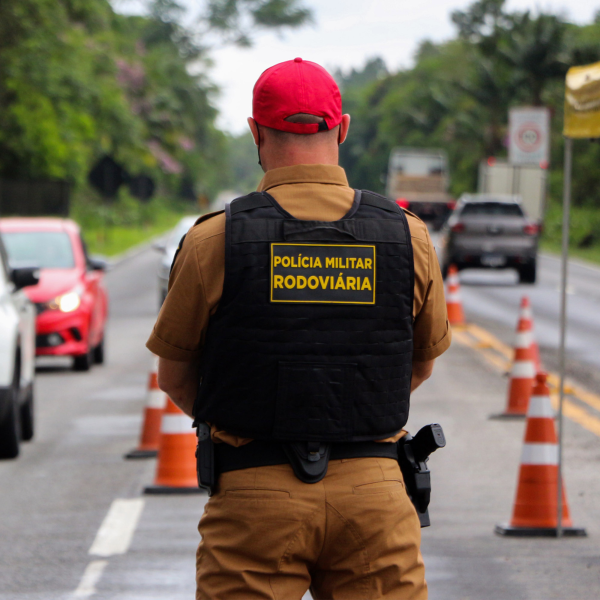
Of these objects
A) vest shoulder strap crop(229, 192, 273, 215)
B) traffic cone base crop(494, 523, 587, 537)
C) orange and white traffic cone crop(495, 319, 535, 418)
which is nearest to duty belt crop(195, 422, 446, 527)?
vest shoulder strap crop(229, 192, 273, 215)

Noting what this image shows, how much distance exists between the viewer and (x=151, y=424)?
28.9 feet

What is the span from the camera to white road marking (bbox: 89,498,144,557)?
20.3 ft

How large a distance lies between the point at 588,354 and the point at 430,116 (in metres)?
63.8

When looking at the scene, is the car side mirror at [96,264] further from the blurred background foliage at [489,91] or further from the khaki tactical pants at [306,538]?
the blurred background foliage at [489,91]

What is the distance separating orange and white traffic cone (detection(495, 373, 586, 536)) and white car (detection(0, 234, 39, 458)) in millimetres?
3480

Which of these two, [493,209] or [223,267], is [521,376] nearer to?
[223,267]

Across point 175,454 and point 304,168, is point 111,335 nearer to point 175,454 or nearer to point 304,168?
point 175,454

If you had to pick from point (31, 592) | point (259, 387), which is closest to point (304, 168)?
point (259, 387)

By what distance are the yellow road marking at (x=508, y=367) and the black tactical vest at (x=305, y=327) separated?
283 inches

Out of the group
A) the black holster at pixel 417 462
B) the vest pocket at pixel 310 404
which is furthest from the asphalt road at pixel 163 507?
the vest pocket at pixel 310 404

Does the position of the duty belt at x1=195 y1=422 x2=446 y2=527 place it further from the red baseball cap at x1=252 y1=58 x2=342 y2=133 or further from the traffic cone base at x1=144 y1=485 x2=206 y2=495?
the traffic cone base at x1=144 y1=485 x2=206 y2=495

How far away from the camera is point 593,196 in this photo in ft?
179

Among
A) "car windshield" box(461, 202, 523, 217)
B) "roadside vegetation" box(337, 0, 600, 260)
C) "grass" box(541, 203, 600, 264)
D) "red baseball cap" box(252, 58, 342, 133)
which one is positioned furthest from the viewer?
"roadside vegetation" box(337, 0, 600, 260)

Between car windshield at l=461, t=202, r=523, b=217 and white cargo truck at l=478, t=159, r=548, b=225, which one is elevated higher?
car windshield at l=461, t=202, r=523, b=217
